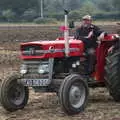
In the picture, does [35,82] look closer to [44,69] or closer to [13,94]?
[44,69]

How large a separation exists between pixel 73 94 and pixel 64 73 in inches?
32.4

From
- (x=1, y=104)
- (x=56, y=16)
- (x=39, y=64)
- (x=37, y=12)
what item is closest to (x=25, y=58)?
(x=39, y=64)

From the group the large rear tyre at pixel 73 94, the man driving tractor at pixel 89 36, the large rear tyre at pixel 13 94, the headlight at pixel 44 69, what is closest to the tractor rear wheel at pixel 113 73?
the man driving tractor at pixel 89 36

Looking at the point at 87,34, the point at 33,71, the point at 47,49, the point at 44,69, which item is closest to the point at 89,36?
the point at 87,34

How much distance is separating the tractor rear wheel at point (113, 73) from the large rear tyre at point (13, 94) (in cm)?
181

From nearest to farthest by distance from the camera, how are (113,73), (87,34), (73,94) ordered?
(73,94)
(113,73)
(87,34)

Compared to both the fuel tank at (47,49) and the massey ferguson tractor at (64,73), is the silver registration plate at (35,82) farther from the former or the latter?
the fuel tank at (47,49)

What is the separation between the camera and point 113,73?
980 centimetres

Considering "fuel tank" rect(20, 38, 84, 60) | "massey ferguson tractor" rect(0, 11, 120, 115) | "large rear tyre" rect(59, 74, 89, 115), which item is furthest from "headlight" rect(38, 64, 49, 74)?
"large rear tyre" rect(59, 74, 89, 115)

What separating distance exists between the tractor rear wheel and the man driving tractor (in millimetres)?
439

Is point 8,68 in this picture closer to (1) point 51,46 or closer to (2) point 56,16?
(1) point 51,46

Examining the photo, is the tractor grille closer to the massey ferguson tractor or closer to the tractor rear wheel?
the massey ferguson tractor

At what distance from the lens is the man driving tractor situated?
1012 cm

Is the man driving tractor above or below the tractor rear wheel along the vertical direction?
above
